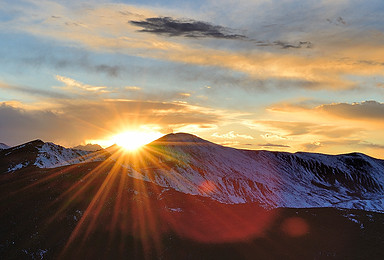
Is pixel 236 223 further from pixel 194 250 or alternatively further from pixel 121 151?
pixel 121 151

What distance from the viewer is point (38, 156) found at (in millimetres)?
103625

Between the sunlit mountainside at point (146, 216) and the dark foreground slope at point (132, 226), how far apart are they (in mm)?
219

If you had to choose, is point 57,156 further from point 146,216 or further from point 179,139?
point 179,139

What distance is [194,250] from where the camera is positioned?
83062 mm

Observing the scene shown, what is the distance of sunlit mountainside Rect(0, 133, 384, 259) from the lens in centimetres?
7394

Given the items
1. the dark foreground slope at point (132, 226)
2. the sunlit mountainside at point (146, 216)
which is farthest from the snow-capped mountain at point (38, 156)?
the dark foreground slope at point (132, 226)

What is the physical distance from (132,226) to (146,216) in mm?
6229

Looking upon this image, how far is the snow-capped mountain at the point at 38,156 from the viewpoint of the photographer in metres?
98.6

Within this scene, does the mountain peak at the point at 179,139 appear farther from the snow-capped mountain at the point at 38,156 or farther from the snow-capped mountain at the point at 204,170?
the snow-capped mountain at the point at 38,156

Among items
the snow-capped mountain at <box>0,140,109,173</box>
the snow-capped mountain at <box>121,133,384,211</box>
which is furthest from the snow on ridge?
the snow-capped mountain at <box>121,133,384,211</box>

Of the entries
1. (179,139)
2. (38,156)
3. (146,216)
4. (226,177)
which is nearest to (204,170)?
(226,177)

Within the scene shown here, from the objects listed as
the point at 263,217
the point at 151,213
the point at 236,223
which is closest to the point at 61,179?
the point at 151,213

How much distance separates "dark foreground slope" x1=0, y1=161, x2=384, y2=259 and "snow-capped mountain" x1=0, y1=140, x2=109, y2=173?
4.60 m

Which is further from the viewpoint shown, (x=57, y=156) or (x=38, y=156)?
(x=57, y=156)
